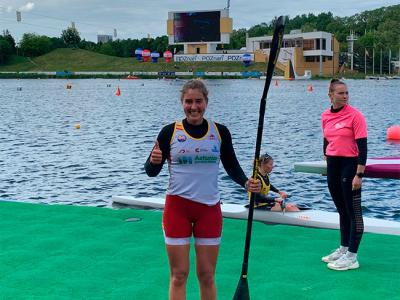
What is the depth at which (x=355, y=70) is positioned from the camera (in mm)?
148875

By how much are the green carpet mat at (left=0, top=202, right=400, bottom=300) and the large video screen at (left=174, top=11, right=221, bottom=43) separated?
12212 cm

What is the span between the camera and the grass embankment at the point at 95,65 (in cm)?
13038

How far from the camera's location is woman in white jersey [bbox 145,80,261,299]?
4742 millimetres

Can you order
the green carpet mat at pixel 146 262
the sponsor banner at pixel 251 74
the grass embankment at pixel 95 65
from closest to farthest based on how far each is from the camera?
the green carpet mat at pixel 146 262
the sponsor banner at pixel 251 74
the grass embankment at pixel 95 65

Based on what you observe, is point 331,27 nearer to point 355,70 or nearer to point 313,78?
point 355,70

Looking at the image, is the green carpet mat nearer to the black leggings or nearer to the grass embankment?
the black leggings

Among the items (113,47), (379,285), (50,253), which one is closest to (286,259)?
(379,285)

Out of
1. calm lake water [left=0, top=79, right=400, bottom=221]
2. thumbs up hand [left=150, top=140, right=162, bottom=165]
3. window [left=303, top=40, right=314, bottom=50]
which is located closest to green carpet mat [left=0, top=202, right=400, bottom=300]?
thumbs up hand [left=150, top=140, right=162, bottom=165]

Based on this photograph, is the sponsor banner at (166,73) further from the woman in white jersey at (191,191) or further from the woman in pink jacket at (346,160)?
the woman in white jersey at (191,191)

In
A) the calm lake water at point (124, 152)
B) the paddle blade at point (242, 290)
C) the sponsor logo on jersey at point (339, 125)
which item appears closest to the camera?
the paddle blade at point (242, 290)

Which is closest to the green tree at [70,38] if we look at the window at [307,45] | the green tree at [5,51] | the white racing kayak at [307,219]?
the green tree at [5,51]

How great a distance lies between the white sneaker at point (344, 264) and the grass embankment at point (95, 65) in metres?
121

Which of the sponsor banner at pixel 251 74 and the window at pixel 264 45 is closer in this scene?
the sponsor banner at pixel 251 74

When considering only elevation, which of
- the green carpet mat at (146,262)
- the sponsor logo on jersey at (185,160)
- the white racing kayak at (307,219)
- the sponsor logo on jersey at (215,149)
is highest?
the sponsor logo on jersey at (215,149)
